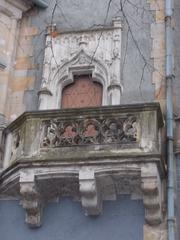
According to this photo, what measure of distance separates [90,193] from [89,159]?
519mm

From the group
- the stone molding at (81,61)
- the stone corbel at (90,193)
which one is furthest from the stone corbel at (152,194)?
the stone molding at (81,61)

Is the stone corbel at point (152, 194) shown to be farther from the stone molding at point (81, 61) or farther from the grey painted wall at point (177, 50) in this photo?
the stone molding at point (81, 61)

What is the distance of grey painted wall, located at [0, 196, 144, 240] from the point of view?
9.23 meters

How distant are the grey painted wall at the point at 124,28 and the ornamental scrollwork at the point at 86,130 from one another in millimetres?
1182

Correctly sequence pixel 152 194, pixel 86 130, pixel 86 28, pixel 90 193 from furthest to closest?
pixel 86 28, pixel 86 130, pixel 90 193, pixel 152 194

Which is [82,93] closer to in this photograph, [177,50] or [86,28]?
[86,28]

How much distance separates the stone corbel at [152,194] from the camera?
883 centimetres

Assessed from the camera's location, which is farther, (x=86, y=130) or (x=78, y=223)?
(x=86, y=130)

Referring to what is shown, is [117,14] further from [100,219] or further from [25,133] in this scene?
[100,219]

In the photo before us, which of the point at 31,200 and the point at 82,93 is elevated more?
the point at 82,93

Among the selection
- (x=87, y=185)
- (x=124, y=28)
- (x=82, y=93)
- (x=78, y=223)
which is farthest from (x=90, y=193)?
(x=124, y=28)

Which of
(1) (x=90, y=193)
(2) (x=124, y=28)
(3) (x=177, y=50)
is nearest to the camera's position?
(1) (x=90, y=193)

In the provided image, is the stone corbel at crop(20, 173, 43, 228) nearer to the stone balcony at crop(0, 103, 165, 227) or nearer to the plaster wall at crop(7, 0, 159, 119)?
the stone balcony at crop(0, 103, 165, 227)

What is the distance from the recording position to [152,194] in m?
8.96
